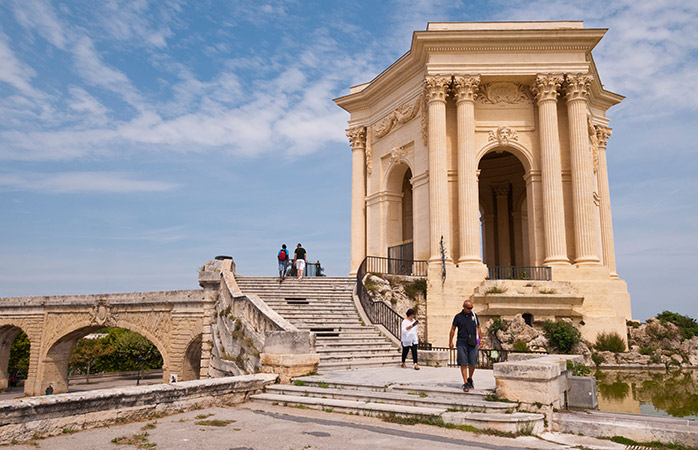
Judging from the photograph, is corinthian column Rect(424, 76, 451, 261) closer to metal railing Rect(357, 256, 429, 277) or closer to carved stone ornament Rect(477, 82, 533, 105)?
metal railing Rect(357, 256, 429, 277)

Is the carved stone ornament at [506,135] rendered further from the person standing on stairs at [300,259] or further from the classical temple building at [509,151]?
the person standing on stairs at [300,259]

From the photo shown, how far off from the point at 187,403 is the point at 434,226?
551 inches

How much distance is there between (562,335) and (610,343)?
232 centimetres

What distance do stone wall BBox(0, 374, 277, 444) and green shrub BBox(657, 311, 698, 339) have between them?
61.2 feet

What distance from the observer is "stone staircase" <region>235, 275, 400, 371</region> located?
12875 millimetres

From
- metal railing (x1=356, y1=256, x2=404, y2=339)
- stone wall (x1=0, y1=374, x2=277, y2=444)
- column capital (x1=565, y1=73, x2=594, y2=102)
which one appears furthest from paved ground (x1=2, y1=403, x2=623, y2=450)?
column capital (x1=565, y1=73, x2=594, y2=102)

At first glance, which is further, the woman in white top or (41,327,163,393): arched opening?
(41,327,163,393): arched opening

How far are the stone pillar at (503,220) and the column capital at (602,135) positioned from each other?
623 cm

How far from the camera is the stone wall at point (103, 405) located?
6.00m

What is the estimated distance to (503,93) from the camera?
21.9 m

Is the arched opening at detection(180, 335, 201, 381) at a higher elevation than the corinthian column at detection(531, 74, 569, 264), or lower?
lower

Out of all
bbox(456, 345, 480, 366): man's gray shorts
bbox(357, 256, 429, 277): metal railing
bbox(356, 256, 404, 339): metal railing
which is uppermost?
bbox(357, 256, 429, 277): metal railing

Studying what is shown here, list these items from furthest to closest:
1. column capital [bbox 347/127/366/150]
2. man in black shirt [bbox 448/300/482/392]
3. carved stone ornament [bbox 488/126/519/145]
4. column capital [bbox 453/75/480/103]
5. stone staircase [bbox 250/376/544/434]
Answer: column capital [bbox 347/127/366/150] < carved stone ornament [bbox 488/126/519/145] < column capital [bbox 453/75/480/103] < man in black shirt [bbox 448/300/482/392] < stone staircase [bbox 250/376/544/434]

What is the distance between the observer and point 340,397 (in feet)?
28.2
